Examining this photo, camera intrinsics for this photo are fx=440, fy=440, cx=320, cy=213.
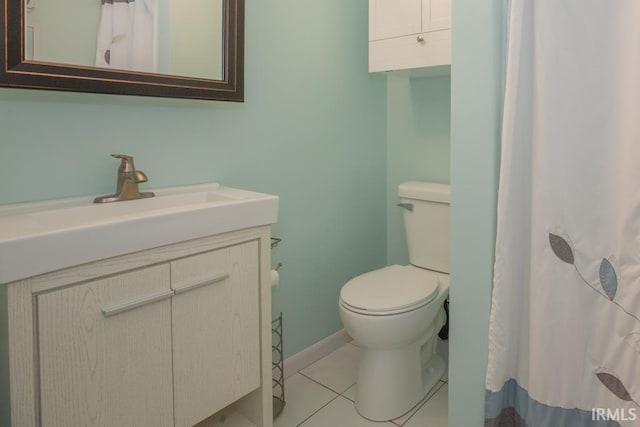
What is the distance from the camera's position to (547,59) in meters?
1.19

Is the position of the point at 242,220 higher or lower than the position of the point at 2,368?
higher

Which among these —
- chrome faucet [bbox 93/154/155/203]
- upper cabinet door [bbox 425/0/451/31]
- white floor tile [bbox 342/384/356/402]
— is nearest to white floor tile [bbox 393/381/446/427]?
white floor tile [bbox 342/384/356/402]

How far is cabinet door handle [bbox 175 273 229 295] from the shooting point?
4.02 ft

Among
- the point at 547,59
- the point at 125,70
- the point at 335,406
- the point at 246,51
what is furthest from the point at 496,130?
the point at 335,406

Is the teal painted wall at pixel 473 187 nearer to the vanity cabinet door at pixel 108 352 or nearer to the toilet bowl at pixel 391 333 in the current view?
the toilet bowl at pixel 391 333

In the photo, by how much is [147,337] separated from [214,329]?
21cm

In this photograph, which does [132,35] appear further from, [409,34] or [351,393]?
[351,393]

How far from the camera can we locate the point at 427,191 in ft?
6.75

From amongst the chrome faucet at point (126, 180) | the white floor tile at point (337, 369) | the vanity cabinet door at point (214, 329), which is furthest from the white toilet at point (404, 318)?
the chrome faucet at point (126, 180)

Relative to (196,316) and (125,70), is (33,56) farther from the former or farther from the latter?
(196,316)

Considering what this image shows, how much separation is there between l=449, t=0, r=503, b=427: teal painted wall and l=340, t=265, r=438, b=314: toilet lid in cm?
25

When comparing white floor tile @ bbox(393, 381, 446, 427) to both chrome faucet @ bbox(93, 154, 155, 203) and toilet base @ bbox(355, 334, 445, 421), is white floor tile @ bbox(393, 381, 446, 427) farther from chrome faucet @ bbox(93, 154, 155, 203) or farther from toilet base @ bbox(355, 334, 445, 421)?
chrome faucet @ bbox(93, 154, 155, 203)

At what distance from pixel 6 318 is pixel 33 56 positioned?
69cm

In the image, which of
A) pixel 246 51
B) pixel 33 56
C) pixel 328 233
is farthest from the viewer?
pixel 328 233
